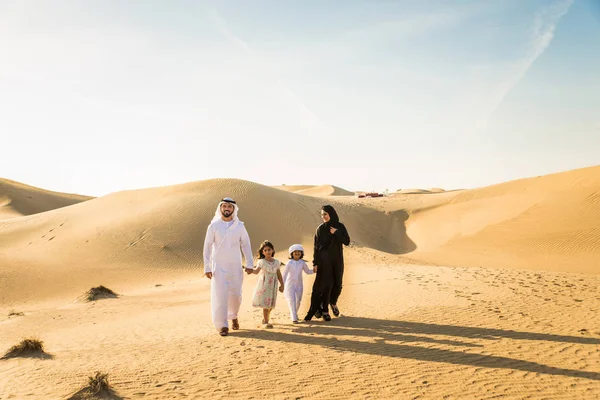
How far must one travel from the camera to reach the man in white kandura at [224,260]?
7.65 meters

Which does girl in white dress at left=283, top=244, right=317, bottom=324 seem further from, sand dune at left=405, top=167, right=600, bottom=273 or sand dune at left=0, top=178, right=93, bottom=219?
sand dune at left=0, top=178, right=93, bottom=219

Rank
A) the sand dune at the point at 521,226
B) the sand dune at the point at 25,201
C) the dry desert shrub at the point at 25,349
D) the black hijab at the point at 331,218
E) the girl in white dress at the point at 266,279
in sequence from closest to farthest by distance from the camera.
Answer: the dry desert shrub at the point at 25,349 → the girl in white dress at the point at 266,279 → the black hijab at the point at 331,218 → the sand dune at the point at 521,226 → the sand dune at the point at 25,201

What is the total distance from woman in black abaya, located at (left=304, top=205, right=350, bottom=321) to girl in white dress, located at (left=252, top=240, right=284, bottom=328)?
29.7 inches

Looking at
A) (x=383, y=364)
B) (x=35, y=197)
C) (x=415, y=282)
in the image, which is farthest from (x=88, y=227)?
(x=35, y=197)

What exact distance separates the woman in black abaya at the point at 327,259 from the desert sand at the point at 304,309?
459mm

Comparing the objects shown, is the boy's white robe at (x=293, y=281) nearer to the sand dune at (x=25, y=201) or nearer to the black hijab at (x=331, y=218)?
the black hijab at (x=331, y=218)

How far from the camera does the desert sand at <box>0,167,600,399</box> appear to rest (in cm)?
539

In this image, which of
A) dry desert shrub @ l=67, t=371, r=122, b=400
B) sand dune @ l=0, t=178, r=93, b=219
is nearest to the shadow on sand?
dry desert shrub @ l=67, t=371, r=122, b=400

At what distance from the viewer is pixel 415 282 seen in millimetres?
14055

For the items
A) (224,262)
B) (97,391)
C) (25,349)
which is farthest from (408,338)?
(25,349)

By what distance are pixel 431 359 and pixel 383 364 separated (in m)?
0.69

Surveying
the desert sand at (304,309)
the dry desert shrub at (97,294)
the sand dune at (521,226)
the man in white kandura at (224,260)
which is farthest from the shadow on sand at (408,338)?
the sand dune at (521,226)

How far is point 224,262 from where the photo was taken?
7.73m

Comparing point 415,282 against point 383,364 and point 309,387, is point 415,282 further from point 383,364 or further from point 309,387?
point 309,387
